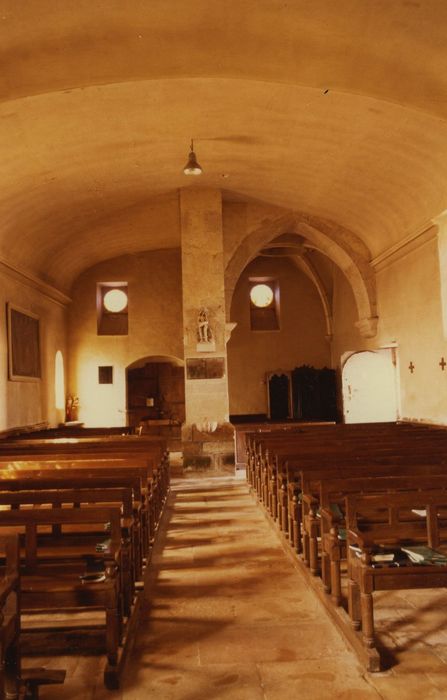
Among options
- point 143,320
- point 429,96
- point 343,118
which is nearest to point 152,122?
point 343,118

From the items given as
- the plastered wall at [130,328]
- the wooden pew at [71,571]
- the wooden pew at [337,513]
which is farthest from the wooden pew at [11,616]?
the plastered wall at [130,328]

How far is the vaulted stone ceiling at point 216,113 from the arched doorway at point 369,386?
8.07 feet

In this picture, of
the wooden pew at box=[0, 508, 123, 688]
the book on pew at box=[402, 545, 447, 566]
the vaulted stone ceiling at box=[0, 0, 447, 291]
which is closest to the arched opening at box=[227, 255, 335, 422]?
the vaulted stone ceiling at box=[0, 0, 447, 291]

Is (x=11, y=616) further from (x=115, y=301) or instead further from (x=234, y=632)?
(x=115, y=301)

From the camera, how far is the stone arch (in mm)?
13078

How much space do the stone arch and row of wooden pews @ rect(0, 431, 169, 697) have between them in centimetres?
787

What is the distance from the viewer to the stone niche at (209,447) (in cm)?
1158

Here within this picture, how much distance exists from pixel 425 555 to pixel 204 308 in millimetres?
8885

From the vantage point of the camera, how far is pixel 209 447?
11.7m

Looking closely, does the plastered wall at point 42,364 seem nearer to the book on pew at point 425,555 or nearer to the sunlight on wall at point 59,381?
the sunlight on wall at point 59,381

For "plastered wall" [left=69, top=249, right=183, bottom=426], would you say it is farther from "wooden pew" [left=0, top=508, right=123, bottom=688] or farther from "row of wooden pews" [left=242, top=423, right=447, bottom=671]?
"wooden pew" [left=0, top=508, right=123, bottom=688]

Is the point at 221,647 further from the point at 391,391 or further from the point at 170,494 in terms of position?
the point at 391,391

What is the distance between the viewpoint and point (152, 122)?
28.8 ft

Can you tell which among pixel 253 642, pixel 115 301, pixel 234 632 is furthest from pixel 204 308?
pixel 253 642
